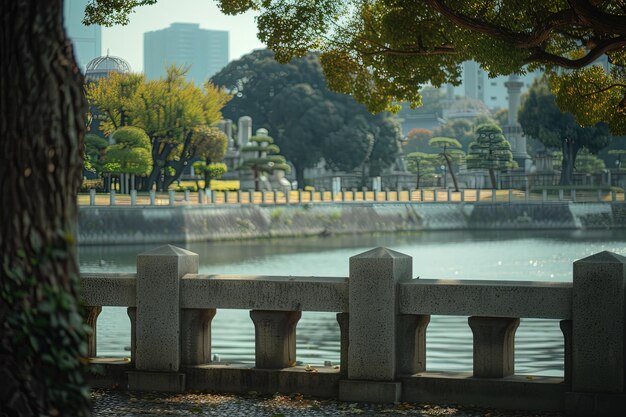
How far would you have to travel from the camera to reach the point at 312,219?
6531cm

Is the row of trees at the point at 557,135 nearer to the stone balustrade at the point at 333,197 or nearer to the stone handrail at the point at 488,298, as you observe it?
the stone balustrade at the point at 333,197

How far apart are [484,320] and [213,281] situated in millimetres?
2154

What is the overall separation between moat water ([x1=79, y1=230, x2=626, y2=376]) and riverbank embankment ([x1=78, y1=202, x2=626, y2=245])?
960 mm

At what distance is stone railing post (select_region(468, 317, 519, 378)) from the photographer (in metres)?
8.95

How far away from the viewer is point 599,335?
8.57m

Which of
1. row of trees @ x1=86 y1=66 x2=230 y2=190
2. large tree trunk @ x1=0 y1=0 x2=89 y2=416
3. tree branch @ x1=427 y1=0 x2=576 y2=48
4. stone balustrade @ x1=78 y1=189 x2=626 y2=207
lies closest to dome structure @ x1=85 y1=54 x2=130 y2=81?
row of trees @ x1=86 y1=66 x2=230 y2=190

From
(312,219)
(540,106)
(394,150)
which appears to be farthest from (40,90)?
(394,150)

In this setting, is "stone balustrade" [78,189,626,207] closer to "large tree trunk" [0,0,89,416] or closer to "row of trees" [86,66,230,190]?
"row of trees" [86,66,230,190]

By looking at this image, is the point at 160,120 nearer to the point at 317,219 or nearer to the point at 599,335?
the point at 317,219

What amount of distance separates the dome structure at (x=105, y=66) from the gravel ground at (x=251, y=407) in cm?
5661

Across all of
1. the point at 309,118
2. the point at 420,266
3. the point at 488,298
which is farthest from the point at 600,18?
the point at 309,118

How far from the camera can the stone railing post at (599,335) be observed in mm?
8500

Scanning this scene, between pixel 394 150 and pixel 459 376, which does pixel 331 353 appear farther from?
pixel 394 150

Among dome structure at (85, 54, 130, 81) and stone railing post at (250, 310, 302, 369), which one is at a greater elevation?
dome structure at (85, 54, 130, 81)
